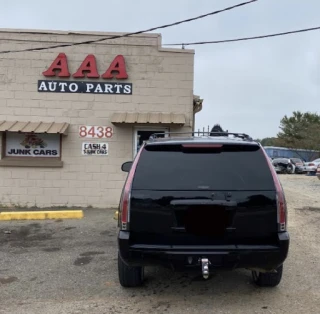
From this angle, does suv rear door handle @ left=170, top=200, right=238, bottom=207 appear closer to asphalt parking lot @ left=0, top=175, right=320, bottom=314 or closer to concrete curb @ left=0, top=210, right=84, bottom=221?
asphalt parking lot @ left=0, top=175, right=320, bottom=314

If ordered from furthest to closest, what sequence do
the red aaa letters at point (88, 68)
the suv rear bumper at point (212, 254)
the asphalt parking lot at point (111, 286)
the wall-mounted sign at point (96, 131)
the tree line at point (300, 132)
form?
the tree line at point (300, 132) → the wall-mounted sign at point (96, 131) → the red aaa letters at point (88, 68) → the asphalt parking lot at point (111, 286) → the suv rear bumper at point (212, 254)

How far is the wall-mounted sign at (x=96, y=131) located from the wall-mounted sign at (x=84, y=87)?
0.95 m

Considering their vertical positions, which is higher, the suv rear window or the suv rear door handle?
the suv rear window

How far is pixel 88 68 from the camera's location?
1071 cm

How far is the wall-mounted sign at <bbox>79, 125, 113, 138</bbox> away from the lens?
427 inches

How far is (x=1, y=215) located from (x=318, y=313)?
7545mm

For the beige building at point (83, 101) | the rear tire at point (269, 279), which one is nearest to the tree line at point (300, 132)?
the beige building at point (83, 101)

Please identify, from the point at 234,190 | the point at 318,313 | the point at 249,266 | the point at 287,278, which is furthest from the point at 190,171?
the point at 287,278

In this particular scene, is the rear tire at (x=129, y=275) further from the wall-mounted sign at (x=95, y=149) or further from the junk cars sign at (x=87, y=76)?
the junk cars sign at (x=87, y=76)

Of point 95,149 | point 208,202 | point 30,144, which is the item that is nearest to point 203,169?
point 208,202

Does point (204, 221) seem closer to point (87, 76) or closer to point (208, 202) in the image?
point (208, 202)

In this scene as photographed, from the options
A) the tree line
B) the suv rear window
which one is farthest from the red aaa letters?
the tree line

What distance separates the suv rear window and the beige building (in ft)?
21.4

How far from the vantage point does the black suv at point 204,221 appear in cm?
395
